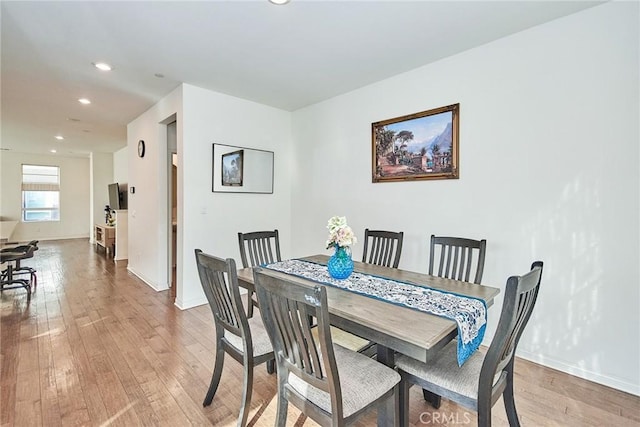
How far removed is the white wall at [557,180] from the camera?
2068mm

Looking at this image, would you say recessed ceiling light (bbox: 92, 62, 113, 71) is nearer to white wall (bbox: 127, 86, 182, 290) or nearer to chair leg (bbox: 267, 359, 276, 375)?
white wall (bbox: 127, 86, 182, 290)

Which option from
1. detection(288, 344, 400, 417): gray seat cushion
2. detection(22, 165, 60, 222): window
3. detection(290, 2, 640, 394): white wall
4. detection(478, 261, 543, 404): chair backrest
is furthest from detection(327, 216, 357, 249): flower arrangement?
detection(22, 165, 60, 222): window

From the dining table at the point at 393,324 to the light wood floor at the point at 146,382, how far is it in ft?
2.36

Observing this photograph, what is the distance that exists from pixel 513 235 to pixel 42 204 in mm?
11733

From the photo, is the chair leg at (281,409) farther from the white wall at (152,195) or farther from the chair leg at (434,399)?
the white wall at (152,195)

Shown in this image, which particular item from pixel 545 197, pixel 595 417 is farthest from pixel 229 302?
pixel 545 197

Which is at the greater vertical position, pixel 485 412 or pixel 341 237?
pixel 341 237

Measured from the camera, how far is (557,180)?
2.32 meters

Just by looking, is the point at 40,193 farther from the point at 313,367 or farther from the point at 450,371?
the point at 450,371

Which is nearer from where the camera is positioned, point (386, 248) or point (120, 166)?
point (386, 248)

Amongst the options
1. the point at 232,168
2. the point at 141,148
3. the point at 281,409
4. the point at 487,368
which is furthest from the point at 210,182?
the point at 487,368

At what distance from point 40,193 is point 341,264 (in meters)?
10.9

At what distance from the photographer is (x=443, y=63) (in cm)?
291

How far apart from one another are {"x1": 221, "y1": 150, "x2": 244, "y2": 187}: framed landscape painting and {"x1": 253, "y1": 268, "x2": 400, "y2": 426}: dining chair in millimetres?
2824
